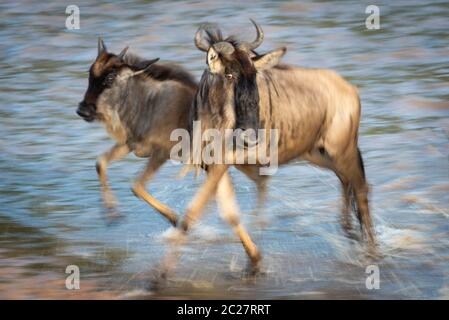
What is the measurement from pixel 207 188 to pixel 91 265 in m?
1.23

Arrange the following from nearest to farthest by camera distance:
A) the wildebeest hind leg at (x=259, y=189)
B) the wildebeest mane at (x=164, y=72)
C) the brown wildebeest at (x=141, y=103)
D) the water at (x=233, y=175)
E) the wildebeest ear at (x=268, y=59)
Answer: the wildebeest ear at (x=268, y=59)
the water at (x=233, y=175)
the brown wildebeest at (x=141, y=103)
the wildebeest mane at (x=164, y=72)
the wildebeest hind leg at (x=259, y=189)

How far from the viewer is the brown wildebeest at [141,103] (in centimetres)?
857

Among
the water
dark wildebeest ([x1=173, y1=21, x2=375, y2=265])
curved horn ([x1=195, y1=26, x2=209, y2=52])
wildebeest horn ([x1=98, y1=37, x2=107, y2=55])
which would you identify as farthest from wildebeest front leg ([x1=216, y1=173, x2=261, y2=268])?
wildebeest horn ([x1=98, y1=37, x2=107, y2=55])

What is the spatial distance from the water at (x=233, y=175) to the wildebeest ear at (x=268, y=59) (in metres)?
1.49

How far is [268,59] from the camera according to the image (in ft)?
25.3

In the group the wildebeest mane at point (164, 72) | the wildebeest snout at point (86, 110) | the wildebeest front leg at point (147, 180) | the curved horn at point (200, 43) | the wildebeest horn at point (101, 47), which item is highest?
the curved horn at point (200, 43)

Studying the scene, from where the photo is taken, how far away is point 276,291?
7465 mm

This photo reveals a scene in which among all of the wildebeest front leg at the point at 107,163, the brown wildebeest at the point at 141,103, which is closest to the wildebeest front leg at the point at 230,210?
the brown wildebeest at the point at 141,103

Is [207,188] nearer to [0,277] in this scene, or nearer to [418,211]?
[0,277]

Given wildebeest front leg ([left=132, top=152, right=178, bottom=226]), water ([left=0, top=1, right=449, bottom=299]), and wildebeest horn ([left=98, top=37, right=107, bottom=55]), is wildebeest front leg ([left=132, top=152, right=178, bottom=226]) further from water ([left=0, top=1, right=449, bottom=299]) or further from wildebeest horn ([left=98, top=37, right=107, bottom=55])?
wildebeest horn ([left=98, top=37, right=107, bottom=55])

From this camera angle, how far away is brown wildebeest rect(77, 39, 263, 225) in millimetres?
8570

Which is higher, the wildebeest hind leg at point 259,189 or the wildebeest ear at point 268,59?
the wildebeest ear at point 268,59

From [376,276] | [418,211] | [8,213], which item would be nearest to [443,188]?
[418,211]

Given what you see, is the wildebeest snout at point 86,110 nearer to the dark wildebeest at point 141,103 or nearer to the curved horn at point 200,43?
the dark wildebeest at point 141,103
